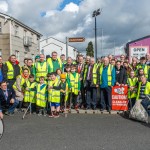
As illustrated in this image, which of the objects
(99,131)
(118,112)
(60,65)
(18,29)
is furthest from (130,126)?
(18,29)

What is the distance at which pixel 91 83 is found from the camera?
35.4 feet

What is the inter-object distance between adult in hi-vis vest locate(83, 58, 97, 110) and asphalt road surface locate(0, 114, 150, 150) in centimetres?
114

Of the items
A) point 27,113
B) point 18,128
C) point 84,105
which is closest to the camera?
point 18,128

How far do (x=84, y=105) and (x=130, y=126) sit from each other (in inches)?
135

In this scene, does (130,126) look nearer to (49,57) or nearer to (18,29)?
(49,57)

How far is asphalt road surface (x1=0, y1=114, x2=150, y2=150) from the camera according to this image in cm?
637

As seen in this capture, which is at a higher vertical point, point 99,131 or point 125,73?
point 125,73

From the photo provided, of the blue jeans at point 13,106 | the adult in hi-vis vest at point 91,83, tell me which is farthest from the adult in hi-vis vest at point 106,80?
the blue jeans at point 13,106

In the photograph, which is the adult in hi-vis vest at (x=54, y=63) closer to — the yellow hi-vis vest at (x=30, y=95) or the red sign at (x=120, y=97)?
the yellow hi-vis vest at (x=30, y=95)

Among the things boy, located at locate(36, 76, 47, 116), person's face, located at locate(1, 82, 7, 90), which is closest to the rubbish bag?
boy, located at locate(36, 76, 47, 116)

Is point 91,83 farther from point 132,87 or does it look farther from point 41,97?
point 41,97

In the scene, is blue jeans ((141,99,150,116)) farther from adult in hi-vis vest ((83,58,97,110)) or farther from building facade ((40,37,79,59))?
building facade ((40,37,79,59))

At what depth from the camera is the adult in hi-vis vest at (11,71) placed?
1087 cm

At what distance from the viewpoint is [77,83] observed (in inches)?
429
